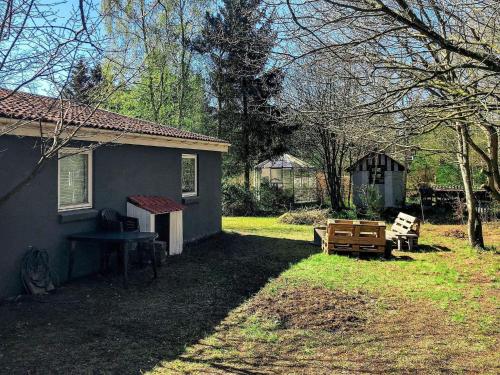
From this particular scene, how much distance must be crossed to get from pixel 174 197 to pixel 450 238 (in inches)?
335

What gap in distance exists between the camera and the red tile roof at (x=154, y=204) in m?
10.1

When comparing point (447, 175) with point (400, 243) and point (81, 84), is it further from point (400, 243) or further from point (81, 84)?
point (81, 84)

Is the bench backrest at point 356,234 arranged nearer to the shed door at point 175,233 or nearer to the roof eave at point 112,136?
the shed door at point 175,233

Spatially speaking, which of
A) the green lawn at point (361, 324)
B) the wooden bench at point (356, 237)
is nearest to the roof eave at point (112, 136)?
the green lawn at point (361, 324)

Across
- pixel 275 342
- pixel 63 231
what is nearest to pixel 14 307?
pixel 63 231

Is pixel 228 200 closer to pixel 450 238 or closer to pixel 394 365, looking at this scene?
pixel 450 238

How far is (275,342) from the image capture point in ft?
17.5

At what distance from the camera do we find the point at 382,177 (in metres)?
22.5

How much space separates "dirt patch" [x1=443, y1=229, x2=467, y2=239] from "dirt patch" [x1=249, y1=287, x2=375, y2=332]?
8361 mm

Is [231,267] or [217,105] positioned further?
[217,105]

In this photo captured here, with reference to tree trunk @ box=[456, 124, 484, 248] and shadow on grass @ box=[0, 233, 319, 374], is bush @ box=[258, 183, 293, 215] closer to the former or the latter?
tree trunk @ box=[456, 124, 484, 248]

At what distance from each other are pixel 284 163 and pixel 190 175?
1158 centimetres

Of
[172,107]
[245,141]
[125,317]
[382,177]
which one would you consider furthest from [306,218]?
[125,317]

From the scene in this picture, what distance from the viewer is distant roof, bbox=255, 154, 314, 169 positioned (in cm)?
2419
